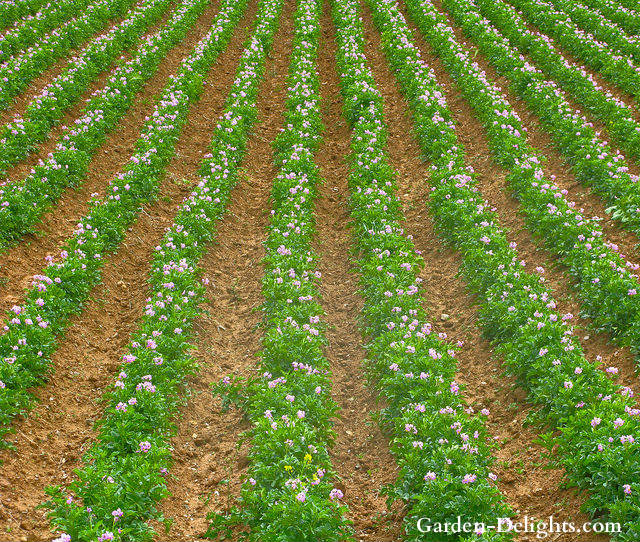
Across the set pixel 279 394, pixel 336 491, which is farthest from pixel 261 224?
pixel 336 491

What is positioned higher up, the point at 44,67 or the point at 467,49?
the point at 467,49

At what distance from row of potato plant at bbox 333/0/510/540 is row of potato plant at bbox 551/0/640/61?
34.5 feet

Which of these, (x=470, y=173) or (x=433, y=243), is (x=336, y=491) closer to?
(x=433, y=243)

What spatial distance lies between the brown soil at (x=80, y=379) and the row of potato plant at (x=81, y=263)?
0.21m

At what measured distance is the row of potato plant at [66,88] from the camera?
12.8m

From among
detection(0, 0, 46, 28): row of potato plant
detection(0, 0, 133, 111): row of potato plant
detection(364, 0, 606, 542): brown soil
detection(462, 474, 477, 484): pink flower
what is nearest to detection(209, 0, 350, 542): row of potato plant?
detection(462, 474, 477, 484): pink flower

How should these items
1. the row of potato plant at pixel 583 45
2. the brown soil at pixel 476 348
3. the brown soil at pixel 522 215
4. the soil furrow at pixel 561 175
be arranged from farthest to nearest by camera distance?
the row of potato plant at pixel 583 45, the soil furrow at pixel 561 175, the brown soil at pixel 522 215, the brown soil at pixel 476 348

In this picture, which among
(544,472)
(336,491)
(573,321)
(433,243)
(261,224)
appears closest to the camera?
(336,491)

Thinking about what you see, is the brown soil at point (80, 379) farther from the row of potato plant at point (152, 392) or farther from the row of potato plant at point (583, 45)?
the row of potato plant at point (583, 45)

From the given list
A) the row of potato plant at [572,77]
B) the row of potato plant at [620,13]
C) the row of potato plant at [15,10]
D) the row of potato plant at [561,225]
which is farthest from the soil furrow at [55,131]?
the row of potato plant at [620,13]

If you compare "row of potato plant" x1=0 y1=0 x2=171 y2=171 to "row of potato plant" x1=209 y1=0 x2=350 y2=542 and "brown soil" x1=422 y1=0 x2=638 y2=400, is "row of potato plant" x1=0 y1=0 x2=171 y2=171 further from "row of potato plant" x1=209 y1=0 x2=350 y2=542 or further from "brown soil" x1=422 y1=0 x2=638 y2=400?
"brown soil" x1=422 y1=0 x2=638 y2=400

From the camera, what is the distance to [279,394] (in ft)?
23.4

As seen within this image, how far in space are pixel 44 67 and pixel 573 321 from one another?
1554 cm

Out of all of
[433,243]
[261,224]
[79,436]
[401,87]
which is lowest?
[79,436]
